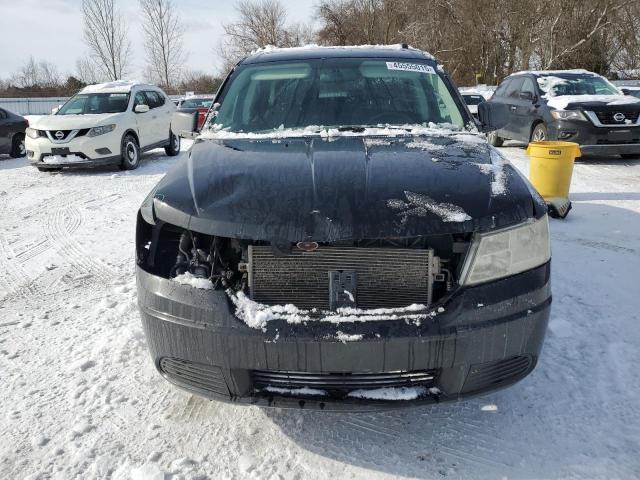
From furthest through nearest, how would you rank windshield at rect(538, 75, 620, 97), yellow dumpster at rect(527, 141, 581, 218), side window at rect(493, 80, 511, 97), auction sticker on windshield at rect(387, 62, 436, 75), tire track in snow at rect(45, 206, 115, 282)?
1. side window at rect(493, 80, 511, 97)
2. windshield at rect(538, 75, 620, 97)
3. yellow dumpster at rect(527, 141, 581, 218)
4. tire track in snow at rect(45, 206, 115, 282)
5. auction sticker on windshield at rect(387, 62, 436, 75)

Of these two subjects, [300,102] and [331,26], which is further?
[331,26]

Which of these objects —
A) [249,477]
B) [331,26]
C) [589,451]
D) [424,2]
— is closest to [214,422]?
[249,477]

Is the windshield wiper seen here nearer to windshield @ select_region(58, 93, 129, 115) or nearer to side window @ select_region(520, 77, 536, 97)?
side window @ select_region(520, 77, 536, 97)

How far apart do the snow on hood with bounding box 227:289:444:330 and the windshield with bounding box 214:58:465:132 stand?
1.51 meters

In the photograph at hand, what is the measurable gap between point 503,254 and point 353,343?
0.69m

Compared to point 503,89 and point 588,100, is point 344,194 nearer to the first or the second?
point 588,100

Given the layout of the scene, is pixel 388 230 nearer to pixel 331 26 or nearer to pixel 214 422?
pixel 214 422

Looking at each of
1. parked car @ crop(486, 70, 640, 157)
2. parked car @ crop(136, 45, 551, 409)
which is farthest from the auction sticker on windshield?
parked car @ crop(486, 70, 640, 157)

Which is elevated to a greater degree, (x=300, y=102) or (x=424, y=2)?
(x=424, y=2)

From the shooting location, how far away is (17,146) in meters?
12.6

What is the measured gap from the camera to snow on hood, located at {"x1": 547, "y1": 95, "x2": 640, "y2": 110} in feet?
28.8

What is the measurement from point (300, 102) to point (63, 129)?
299 inches

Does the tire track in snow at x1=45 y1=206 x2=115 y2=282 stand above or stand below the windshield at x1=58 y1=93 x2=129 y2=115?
below

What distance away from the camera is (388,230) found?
187 cm
